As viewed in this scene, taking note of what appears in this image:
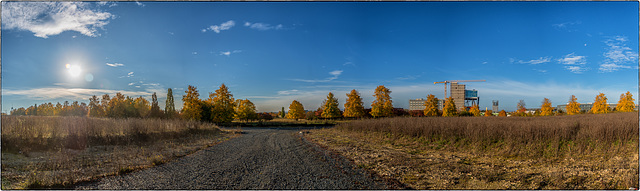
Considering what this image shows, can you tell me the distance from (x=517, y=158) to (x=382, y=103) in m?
33.0

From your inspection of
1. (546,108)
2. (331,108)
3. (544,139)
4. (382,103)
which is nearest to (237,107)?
(331,108)

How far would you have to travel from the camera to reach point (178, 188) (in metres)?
6.08

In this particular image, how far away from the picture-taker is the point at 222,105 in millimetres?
45625

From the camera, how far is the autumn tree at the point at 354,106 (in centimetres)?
4319

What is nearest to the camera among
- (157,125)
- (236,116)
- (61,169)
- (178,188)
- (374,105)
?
(178,188)

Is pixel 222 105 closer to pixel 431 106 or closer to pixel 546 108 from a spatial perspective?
pixel 431 106

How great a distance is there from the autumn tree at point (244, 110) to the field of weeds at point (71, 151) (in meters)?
32.9

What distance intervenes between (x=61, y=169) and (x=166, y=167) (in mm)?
2804

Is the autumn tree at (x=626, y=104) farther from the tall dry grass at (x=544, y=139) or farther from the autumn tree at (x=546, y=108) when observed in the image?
the tall dry grass at (x=544, y=139)

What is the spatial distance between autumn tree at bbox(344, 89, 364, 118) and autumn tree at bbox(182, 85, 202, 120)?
22602 millimetres

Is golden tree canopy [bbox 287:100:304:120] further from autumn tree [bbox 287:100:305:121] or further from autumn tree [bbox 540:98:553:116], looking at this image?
autumn tree [bbox 540:98:553:116]

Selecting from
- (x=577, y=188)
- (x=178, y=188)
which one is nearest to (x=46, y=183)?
(x=178, y=188)

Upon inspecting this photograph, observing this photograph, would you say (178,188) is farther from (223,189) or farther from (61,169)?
(61,169)

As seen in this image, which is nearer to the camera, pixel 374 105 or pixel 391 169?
pixel 391 169
